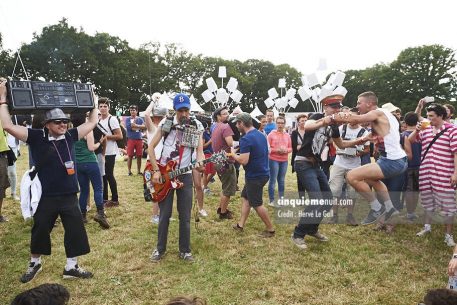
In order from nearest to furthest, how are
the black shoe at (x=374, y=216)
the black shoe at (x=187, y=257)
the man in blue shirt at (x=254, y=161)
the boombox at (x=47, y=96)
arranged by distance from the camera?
the boombox at (x=47, y=96) < the black shoe at (x=187, y=257) < the man in blue shirt at (x=254, y=161) < the black shoe at (x=374, y=216)

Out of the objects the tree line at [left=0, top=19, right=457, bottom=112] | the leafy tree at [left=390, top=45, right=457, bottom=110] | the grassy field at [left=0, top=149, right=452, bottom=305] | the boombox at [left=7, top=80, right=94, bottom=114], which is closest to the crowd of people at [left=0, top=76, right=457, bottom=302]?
the boombox at [left=7, top=80, right=94, bottom=114]

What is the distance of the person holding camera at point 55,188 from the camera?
3.77 meters

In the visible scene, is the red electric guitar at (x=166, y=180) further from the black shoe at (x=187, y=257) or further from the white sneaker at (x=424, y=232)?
the white sneaker at (x=424, y=232)

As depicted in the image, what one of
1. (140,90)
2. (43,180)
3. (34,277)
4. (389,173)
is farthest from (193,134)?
(140,90)

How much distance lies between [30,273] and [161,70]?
51663mm

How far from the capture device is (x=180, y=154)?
15.0 ft

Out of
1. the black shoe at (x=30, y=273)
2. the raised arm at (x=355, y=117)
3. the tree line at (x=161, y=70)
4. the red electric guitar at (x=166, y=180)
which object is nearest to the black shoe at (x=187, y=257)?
the red electric guitar at (x=166, y=180)

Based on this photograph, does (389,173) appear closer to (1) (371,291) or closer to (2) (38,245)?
(1) (371,291)

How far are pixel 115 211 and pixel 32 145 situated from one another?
3322 millimetres

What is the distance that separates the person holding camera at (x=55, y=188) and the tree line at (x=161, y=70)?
38335 millimetres

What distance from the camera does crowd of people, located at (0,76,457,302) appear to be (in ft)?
12.7

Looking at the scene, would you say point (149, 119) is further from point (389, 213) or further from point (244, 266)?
point (389, 213)

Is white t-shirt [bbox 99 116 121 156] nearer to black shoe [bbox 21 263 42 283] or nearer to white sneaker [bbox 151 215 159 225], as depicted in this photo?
white sneaker [bbox 151 215 159 225]

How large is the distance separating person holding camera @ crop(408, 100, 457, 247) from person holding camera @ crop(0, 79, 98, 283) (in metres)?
4.96
